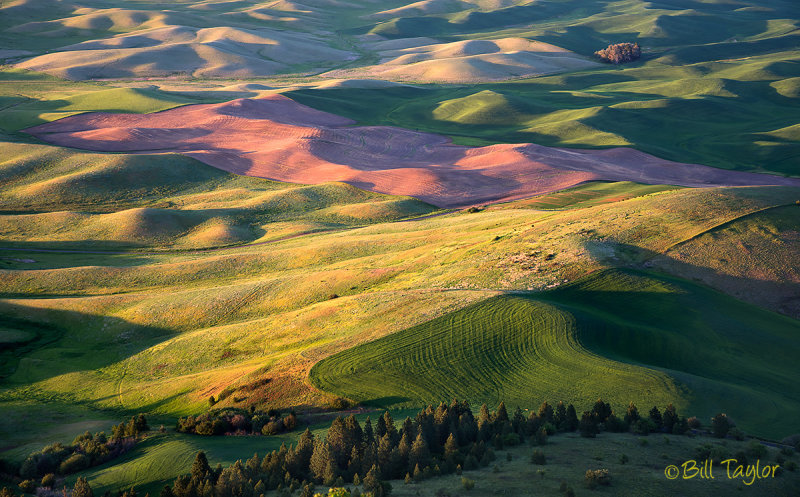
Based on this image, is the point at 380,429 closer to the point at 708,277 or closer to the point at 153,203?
the point at 708,277

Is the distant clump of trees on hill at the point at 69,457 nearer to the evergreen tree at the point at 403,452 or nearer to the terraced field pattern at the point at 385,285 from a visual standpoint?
the terraced field pattern at the point at 385,285

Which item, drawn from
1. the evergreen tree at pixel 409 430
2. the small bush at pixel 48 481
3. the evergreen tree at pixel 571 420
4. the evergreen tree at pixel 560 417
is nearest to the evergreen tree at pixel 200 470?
the small bush at pixel 48 481

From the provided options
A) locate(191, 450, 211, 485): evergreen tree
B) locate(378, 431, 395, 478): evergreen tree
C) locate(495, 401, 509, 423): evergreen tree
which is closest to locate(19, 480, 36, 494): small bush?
locate(191, 450, 211, 485): evergreen tree

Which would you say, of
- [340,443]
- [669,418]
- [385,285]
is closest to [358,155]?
[385,285]

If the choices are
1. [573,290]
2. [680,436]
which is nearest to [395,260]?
[573,290]

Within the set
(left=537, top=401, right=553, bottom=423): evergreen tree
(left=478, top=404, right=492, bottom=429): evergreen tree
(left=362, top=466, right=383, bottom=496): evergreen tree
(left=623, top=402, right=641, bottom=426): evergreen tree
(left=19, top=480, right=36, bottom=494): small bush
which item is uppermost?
(left=362, top=466, right=383, bottom=496): evergreen tree

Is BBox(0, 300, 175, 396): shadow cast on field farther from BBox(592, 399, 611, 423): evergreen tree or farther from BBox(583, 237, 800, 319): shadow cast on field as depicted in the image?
BBox(583, 237, 800, 319): shadow cast on field

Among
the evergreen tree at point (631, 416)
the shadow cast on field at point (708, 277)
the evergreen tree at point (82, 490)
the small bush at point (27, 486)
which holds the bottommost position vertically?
the shadow cast on field at point (708, 277)
